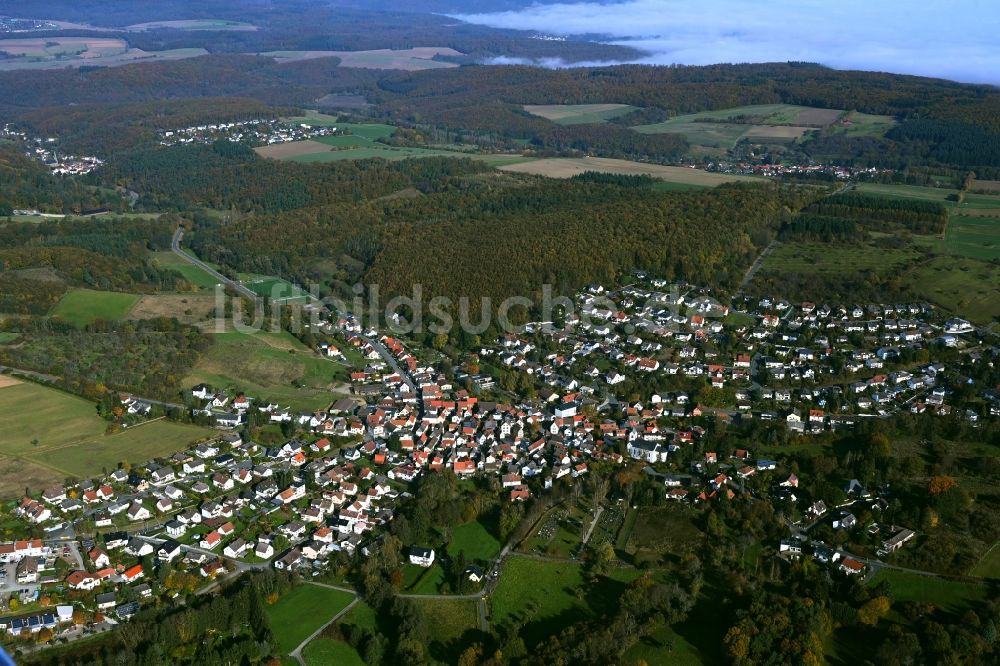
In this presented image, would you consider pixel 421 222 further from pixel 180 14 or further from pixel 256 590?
pixel 180 14

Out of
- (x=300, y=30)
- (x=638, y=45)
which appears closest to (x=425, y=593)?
(x=638, y=45)

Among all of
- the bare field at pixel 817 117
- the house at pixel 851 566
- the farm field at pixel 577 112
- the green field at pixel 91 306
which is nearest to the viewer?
the house at pixel 851 566

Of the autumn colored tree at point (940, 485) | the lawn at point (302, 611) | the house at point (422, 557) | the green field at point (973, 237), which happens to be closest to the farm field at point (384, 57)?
the green field at point (973, 237)

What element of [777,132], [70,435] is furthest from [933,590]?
[777,132]

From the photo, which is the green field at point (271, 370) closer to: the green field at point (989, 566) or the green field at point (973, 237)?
the green field at point (989, 566)

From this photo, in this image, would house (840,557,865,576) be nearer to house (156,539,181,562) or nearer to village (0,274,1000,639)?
village (0,274,1000,639)

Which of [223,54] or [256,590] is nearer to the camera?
[256,590]

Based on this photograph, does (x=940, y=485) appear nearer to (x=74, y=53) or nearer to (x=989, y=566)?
(x=989, y=566)
